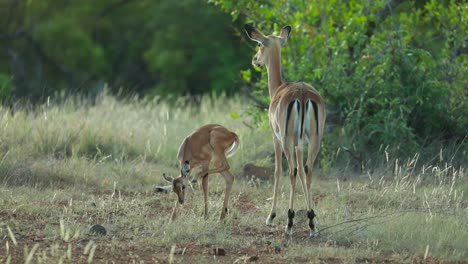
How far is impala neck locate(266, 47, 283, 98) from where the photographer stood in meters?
9.13

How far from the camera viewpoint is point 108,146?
473 inches

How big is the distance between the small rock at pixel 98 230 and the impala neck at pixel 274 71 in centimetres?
247

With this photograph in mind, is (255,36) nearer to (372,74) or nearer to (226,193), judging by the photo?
(226,193)

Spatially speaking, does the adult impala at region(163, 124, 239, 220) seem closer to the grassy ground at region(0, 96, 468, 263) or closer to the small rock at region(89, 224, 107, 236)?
the grassy ground at region(0, 96, 468, 263)

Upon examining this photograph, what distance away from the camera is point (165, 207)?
912 cm

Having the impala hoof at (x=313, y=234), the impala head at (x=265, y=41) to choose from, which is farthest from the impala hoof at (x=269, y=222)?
the impala head at (x=265, y=41)

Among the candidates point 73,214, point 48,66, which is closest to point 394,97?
point 73,214

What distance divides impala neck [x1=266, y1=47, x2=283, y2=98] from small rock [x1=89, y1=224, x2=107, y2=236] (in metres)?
2.47

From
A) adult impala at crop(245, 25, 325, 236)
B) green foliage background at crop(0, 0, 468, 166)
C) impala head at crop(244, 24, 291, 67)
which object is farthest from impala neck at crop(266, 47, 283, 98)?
green foliage background at crop(0, 0, 468, 166)

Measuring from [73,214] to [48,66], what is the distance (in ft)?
62.9

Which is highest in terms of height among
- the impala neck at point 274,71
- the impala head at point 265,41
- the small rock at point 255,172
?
the impala head at point 265,41

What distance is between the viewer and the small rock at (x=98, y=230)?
7.49 m

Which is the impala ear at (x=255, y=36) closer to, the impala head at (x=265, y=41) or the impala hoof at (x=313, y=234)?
the impala head at (x=265, y=41)

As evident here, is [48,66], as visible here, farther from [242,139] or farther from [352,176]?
[352,176]
